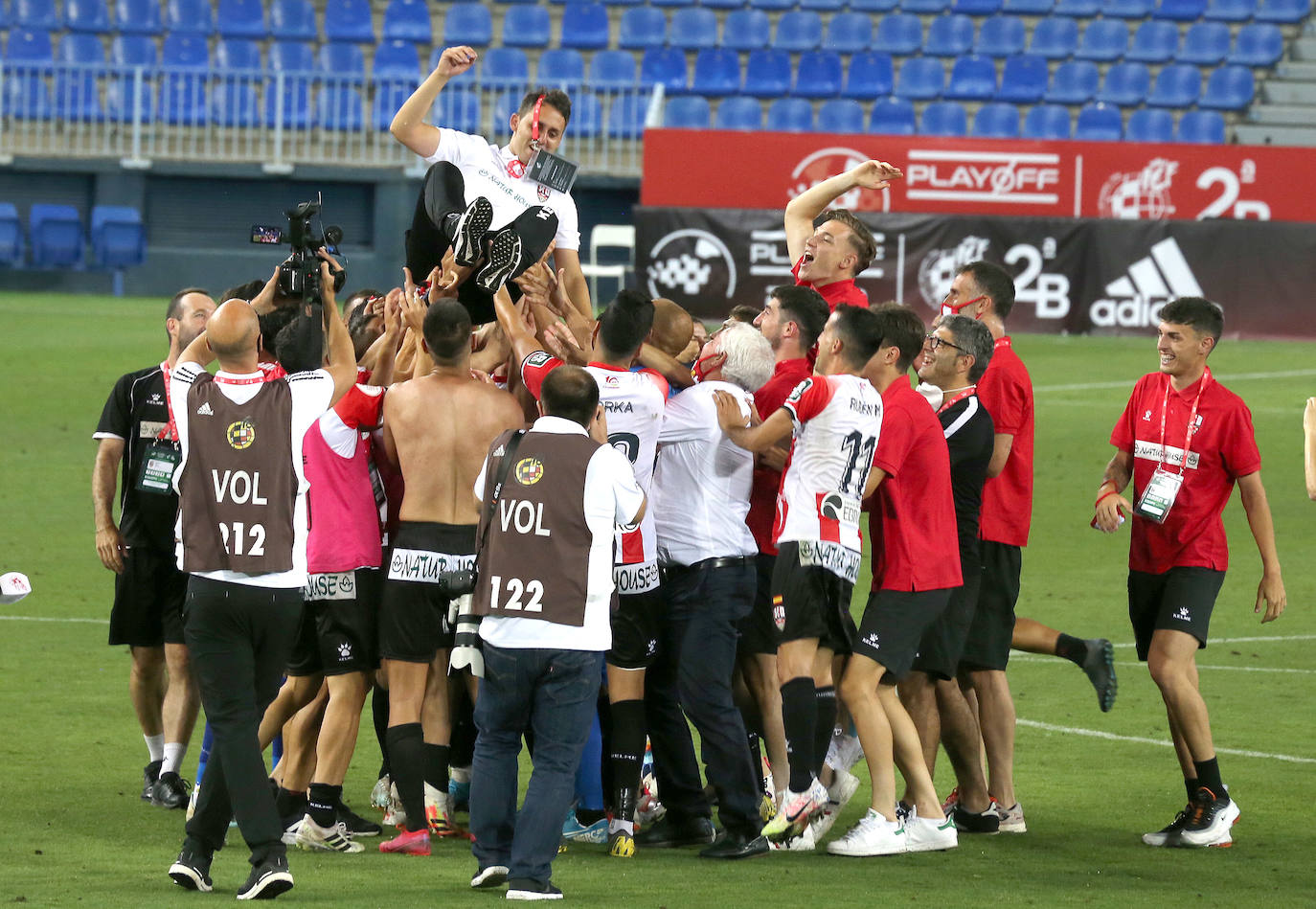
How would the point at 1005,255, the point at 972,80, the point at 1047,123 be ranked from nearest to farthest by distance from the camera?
the point at 1005,255, the point at 1047,123, the point at 972,80

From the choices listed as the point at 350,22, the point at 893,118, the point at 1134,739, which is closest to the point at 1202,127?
the point at 893,118

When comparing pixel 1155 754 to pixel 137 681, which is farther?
pixel 1155 754

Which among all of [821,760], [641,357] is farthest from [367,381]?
[821,760]

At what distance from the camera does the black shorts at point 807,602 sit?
6859 millimetres

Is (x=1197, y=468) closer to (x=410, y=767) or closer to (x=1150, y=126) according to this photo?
(x=410, y=767)

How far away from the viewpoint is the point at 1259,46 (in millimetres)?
30125

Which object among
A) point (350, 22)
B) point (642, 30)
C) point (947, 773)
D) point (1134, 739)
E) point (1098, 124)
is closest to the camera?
point (947, 773)

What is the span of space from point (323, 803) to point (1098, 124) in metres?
24.4

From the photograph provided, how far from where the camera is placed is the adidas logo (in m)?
23.0

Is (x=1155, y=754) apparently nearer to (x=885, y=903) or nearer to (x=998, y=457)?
(x=998, y=457)

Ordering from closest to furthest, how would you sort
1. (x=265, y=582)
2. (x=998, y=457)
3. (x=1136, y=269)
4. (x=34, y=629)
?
1. (x=265, y=582)
2. (x=998, y=457)
3. (x=34, y=629)
4. (x=1136, y=269)

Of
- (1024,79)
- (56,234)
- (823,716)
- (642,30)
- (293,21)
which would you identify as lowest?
(823,716)

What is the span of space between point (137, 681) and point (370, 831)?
1363 millimetres

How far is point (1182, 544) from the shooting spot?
753 cm
